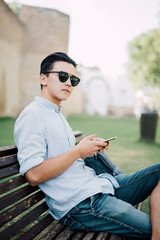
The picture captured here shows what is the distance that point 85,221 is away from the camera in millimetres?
1646

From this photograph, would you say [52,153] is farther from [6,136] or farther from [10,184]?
[6,136]

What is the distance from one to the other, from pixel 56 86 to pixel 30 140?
587 mm

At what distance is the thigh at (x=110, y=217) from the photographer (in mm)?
1552

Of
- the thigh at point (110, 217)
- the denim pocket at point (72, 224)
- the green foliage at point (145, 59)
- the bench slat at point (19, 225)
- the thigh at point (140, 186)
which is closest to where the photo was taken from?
the bench slat at point (19, 225)

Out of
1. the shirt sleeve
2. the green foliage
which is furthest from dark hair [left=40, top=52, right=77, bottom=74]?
A: the green foliage

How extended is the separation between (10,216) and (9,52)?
14.9 metres

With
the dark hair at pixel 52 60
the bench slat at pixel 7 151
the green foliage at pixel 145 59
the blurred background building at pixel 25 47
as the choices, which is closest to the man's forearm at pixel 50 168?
the bench slat at pixel 7 151

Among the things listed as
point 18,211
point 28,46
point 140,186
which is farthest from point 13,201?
point 28,46

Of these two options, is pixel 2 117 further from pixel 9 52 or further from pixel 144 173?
pixel 144 173

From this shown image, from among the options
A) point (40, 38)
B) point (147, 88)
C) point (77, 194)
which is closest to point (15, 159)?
point (77, 194)

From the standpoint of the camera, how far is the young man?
1.50m

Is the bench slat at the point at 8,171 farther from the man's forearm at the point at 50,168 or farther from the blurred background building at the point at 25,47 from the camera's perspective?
the blurred background building at the point at 25,47

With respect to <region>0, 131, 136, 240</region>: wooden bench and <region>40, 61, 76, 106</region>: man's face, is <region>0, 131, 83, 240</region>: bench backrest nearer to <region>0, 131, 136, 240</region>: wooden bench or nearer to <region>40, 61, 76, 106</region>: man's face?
<region>0, 131, 136, 240</region>: wooden bench

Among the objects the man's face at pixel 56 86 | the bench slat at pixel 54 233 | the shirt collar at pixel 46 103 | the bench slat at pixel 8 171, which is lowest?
the bench slat at pixel 54 233
